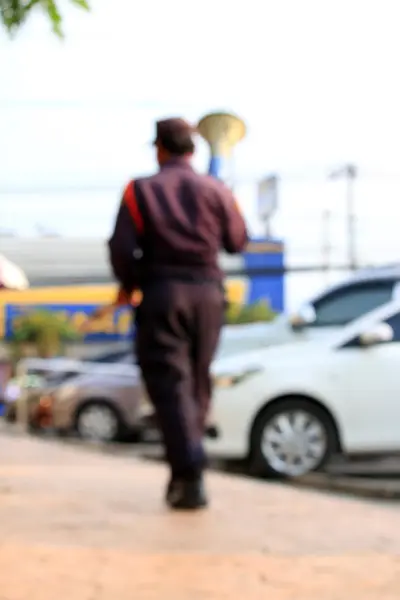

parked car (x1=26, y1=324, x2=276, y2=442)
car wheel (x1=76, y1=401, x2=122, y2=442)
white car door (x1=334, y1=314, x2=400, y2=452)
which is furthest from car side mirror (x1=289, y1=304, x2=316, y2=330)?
car wheel (x1=76, y1=401, x2=122, y2=442)

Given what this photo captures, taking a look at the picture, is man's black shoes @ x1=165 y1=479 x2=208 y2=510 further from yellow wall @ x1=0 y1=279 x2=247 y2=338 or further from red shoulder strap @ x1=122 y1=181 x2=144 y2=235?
yellow wall @ x1=0 y1=279 x2=247 y2=338

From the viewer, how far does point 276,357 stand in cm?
887

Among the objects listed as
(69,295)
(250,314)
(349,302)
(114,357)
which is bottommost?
(250,314)

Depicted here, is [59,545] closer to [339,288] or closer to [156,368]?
[156,368]

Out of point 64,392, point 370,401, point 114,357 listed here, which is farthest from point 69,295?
point 370,401

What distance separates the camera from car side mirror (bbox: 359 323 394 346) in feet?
28.5

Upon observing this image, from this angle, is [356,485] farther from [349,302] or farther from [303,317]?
[349,302]

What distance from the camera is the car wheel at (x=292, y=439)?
332 inches

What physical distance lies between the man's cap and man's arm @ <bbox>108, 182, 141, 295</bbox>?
265 millimetres

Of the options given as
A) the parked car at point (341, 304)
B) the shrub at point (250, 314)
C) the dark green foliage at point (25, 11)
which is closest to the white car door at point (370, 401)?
the parked car at point (341, 304)

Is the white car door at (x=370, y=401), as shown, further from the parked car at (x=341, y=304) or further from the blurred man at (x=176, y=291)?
the blurred man at (x=176, y=291)

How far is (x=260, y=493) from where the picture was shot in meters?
5.31

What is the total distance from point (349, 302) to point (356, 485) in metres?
3.33

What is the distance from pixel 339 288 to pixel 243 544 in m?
7.11
